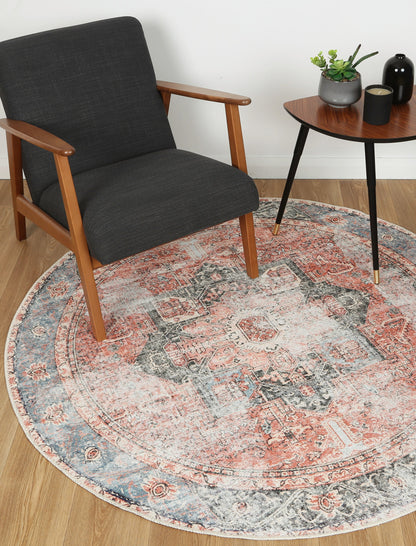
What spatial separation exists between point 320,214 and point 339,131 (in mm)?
644

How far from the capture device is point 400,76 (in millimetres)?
2146

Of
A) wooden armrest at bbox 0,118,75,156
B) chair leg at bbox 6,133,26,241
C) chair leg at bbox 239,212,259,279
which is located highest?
wooden armrest at bbox 0,118,75,156

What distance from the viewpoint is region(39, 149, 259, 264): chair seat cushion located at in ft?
6.01

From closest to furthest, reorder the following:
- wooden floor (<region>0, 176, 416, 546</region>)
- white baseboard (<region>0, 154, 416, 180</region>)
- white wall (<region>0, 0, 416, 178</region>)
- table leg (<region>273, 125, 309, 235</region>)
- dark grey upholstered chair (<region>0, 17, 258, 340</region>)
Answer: wooden floor (<region>0, 176, 416, 546</region>)
dark grey upholstered chair (<region>0, 17, 258, 340</region>)
table leg (<region>273, 125, 309, 235</region>)
white wall (<region>0, 0, 416, 178</region>)
white baseboard (<region>0, 154, 416, 180</region>)

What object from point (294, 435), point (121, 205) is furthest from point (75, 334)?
point (294, 435)

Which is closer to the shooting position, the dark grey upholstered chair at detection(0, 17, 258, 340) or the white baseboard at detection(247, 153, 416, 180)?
the dark grey upholstered chair at detection(0, 17, 258, 340)

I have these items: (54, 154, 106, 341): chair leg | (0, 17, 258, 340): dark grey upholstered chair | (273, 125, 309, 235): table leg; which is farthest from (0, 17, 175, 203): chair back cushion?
(273, 125, 309, 235): table leg

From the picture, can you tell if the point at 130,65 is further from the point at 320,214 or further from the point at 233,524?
the point at 233,524

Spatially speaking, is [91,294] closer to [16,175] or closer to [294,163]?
[16,175]

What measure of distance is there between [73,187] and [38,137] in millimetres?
215

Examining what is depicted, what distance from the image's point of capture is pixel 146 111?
7.51 ft

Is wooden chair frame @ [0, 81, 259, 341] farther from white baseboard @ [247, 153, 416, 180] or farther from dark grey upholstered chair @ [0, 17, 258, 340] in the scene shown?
white baseboard @ [247, 153, 416, 180]

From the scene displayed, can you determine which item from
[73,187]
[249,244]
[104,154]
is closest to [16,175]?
[104,154]

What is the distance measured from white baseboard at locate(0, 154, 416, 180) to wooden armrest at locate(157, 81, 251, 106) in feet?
2.51
